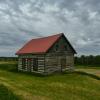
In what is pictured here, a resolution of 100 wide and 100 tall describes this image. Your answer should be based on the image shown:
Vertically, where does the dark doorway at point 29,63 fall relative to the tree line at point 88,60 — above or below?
below

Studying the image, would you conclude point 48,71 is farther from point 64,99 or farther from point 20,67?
point 64,99

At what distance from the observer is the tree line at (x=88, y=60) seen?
223ft

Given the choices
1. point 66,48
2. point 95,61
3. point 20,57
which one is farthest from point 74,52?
point 95,61

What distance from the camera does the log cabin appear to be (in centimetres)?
3525

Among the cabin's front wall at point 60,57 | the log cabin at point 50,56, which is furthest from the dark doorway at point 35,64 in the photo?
the cabin's front wall at point 60,57

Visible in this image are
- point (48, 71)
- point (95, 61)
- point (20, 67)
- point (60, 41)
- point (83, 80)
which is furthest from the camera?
point (95, 61)

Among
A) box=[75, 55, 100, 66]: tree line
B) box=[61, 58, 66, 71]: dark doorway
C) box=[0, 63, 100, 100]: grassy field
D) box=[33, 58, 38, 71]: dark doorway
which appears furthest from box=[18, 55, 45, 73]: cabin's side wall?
box=[75, 55, 100, 66]: tree line

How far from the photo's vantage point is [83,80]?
1170 inches

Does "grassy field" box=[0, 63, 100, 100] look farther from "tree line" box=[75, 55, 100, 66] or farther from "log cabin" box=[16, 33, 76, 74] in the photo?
"tree line" box=[75, 55, 100, 66]

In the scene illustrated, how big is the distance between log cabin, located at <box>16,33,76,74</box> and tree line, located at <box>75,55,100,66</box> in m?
30.4

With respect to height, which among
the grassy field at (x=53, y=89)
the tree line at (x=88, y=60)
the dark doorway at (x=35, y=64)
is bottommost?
the grassy field at (x=53, y=89)

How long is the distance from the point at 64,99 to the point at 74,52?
72.1 ft

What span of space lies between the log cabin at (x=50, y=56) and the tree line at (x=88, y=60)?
30.4 metres

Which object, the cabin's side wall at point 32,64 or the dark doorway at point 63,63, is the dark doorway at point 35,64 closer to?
the cabin's side wall at point 32,64
